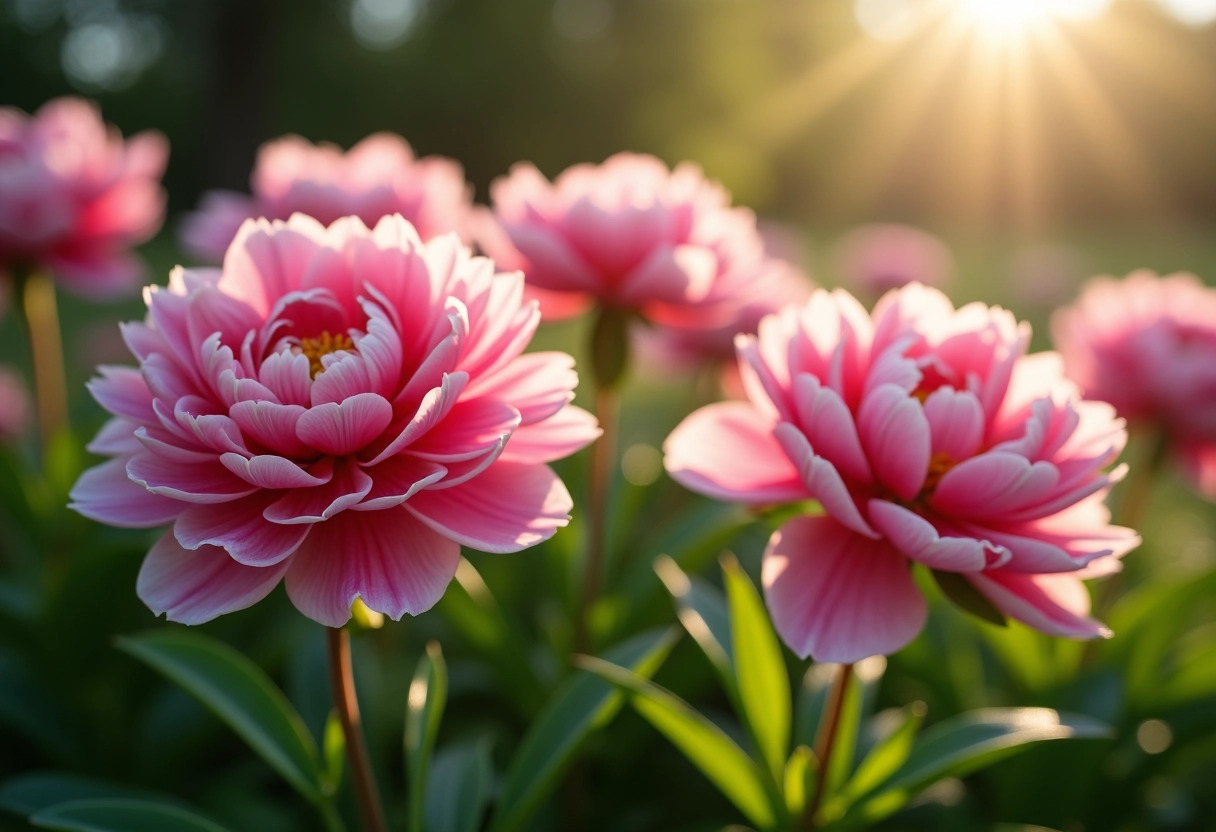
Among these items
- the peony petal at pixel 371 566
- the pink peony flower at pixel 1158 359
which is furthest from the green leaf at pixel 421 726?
the pink peony flower at pixel 1158 359

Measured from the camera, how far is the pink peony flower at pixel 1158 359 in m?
1.58

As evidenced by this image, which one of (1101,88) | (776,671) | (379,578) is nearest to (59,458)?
(379,578)

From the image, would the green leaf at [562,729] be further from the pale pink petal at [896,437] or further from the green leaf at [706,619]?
the pale pink petal at [896,437]

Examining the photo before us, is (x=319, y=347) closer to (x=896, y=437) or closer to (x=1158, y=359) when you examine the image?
(x=896, y=437)

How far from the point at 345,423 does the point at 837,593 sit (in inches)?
19.0

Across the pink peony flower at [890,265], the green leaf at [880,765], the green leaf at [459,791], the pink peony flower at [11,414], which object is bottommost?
the green leaf at [459,791]

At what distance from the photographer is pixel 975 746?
1.02 meters

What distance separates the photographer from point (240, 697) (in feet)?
3.60

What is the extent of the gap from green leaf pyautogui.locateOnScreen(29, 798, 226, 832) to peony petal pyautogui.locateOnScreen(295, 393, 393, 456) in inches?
18.3

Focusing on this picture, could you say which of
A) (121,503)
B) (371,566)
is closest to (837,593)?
(371,566)

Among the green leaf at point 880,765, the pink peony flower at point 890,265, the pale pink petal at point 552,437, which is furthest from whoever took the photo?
the pink peony flower at point 890,265

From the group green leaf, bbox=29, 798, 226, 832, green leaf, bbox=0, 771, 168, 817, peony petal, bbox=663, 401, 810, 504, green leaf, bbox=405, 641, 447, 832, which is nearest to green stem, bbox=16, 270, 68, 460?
green leaf, bbox=0, 771, 168, 817

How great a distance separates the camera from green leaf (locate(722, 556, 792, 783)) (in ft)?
3.73

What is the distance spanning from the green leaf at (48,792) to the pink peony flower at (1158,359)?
5.61 feet
